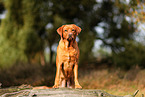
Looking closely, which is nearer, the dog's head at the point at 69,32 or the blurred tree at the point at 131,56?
the dog's head at the point at 69,32

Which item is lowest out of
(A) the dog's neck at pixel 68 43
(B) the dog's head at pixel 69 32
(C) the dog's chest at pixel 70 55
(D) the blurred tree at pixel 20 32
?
(C) the dog's chest at pixel 70 55

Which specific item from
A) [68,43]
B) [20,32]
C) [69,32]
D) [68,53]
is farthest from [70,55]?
[20,32]

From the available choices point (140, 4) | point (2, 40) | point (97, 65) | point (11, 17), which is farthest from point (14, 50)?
point (140, 4)

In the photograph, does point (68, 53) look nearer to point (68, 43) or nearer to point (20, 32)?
point (68, 43)

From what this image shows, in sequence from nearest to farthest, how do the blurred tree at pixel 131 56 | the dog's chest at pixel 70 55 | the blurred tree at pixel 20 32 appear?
the dog's chest at pixel 70 55 → the blurred tree at pixel 131 56 → the blurred tree at pixel 20 32

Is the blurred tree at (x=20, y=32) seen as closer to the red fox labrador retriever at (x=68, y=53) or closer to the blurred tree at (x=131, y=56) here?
the blurred tree at (x=131, y=56)

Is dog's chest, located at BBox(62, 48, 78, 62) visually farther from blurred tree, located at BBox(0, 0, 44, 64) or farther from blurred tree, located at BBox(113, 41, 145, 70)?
blurred tree, located at BBox(0, 0, 44, 64)

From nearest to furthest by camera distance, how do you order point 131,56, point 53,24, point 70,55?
point 70,55
point 131,56
point 53,24

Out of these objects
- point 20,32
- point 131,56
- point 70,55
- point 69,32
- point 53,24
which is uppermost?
point 53,24

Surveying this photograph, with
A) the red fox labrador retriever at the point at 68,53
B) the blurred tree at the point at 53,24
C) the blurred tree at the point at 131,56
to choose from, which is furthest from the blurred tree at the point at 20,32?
the red fox labrador retriever at the point at 68,53

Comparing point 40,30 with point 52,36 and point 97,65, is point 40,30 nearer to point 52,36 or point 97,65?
point 52,36

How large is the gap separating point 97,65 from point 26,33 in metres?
5.13

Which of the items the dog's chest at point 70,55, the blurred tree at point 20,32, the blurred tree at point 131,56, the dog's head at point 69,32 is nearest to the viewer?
the dog's head at point 69,32

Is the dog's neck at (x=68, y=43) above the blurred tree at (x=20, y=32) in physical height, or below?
below
